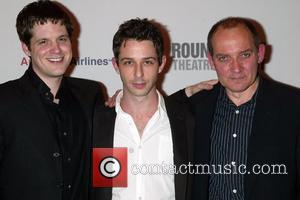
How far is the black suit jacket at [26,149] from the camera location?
1.91 metres

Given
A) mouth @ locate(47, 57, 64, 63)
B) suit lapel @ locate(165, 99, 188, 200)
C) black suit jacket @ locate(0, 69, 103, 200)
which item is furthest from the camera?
suit lapel @ locate(165, 99, 188, 200)

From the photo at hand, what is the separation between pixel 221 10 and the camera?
3.20 metres

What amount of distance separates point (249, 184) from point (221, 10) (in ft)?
5.73

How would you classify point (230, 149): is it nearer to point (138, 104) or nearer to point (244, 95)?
point (244, 95)

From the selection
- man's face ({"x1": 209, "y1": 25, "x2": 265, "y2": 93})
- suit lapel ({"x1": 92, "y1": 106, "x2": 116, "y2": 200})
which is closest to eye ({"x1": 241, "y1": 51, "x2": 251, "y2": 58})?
man's face ({"x1": 209, "y1": 25, "x2": 265, "y2": 93})

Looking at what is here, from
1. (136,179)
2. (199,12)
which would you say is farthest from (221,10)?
(136,179)

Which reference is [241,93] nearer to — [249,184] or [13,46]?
[249,184]

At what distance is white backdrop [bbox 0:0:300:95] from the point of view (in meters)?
3.20

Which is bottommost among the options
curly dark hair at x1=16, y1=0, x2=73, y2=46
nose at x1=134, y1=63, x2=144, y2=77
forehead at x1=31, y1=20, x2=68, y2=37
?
nose at x1=134, y1=63, x2=144, y2=77

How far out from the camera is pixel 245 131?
2037 millimetres

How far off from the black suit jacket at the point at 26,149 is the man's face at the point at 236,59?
1.02 m

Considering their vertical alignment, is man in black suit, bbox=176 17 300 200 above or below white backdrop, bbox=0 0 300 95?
below

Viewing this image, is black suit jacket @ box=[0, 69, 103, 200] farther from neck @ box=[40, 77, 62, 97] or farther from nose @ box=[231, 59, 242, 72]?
nose @ box=[231, 59, 242, 72]

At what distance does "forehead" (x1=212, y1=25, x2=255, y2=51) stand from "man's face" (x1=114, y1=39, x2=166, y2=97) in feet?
1.25
